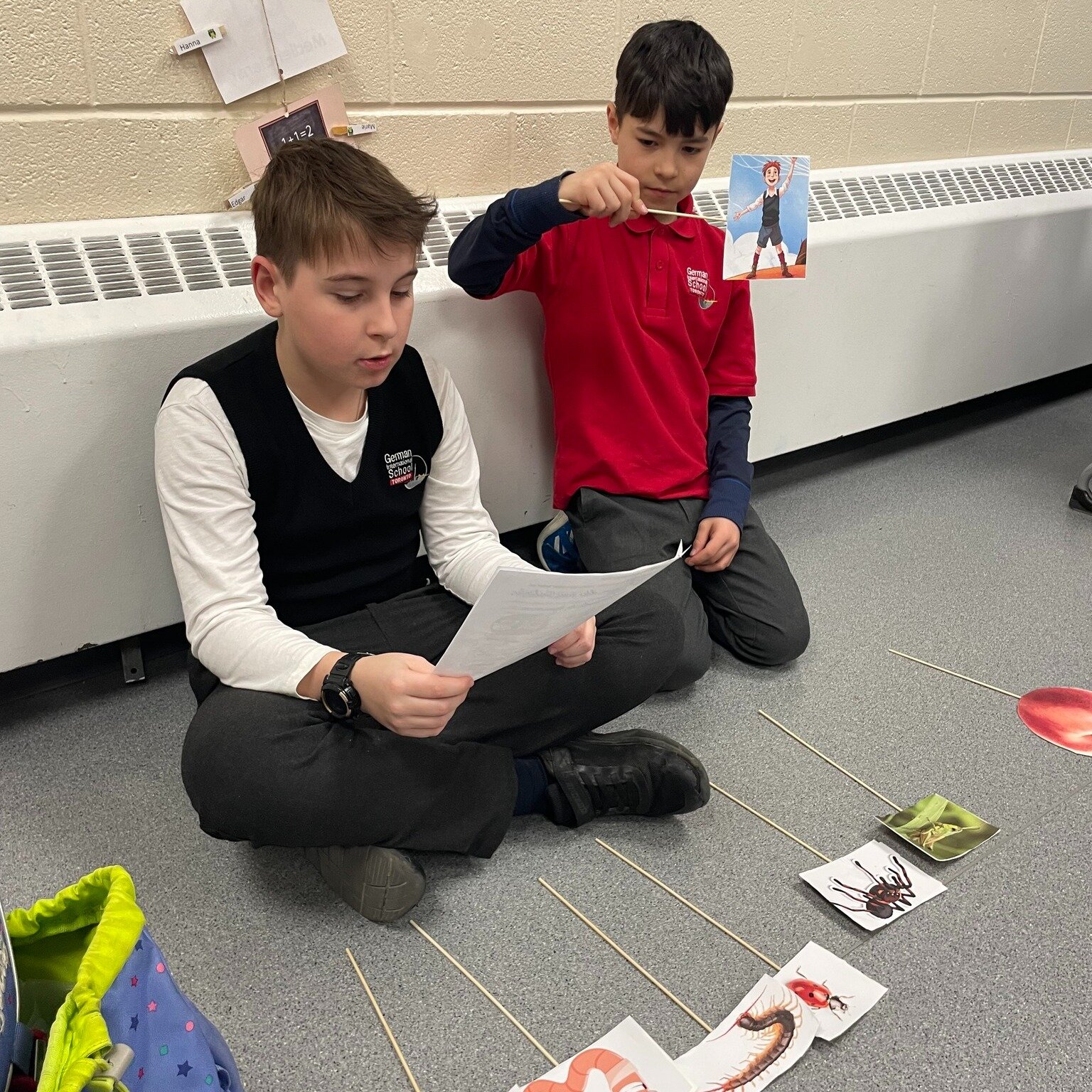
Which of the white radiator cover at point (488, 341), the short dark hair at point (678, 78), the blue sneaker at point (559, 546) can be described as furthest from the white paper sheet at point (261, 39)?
the blue sneaker at point (559, 546)

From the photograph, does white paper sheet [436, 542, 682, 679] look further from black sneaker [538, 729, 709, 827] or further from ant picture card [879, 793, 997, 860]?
ant picture card [879, 793, 997, 860]

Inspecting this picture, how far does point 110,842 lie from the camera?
46.2 inches

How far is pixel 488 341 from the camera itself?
156 centimetres

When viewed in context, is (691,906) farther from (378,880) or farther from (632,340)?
(632,340)

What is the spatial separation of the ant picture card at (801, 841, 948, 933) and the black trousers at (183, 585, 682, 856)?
0.97 feet

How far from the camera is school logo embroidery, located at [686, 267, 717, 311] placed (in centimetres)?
156

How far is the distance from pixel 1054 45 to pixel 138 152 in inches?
87.1

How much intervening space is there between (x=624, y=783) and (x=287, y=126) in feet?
3.23

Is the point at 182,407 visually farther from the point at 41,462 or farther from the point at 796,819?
the point at 796,819

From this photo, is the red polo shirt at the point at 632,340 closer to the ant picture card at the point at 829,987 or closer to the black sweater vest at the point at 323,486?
the black sweater vest at the point at 323,486

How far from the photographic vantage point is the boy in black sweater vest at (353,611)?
101 cm

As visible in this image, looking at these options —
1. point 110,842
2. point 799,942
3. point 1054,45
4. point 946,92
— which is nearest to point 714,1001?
point 799,942

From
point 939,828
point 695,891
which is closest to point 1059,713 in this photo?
point 939,828

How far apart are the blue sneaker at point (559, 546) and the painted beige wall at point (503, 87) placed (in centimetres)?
56
